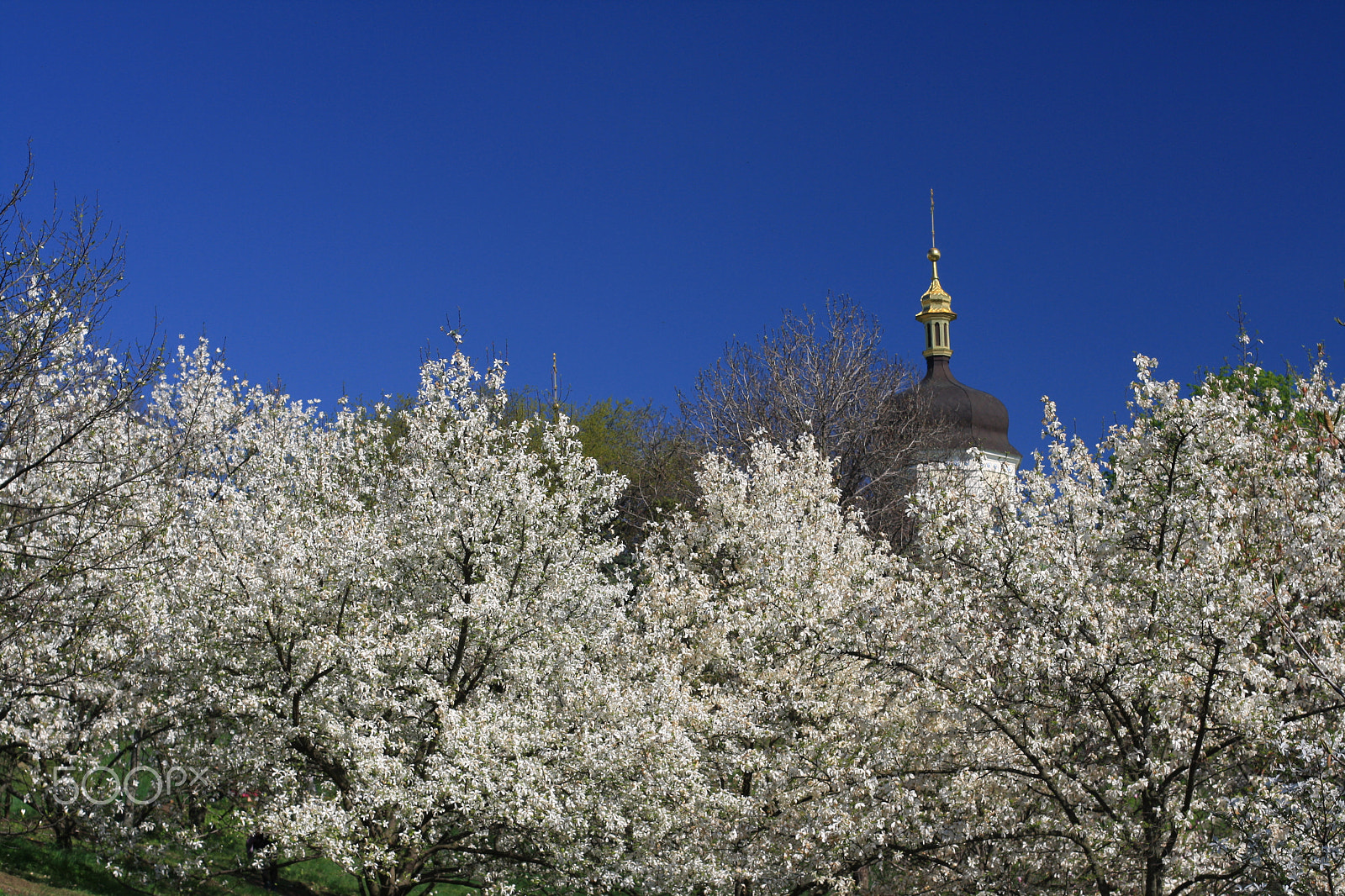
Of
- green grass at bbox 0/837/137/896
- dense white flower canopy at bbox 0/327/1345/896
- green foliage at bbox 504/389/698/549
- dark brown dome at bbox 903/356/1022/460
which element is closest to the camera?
dense white flower canopy at bbox 0/327/1345/896

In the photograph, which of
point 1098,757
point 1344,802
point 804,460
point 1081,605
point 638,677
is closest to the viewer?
point 1344,802

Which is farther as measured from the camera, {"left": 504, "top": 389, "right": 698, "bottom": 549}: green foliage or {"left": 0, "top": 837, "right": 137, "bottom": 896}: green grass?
{"left": 504, "top": 389, "right": 698, "bottom": 549}: green foliage

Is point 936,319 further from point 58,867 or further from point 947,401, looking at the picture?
point 58,867

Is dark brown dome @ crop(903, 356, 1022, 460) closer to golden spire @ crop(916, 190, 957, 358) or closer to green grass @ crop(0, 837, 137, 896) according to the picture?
golden spire @ crop(916, 190, 957, 358)

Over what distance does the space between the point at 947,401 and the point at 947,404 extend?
0.65m

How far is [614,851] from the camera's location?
12023 millimetres

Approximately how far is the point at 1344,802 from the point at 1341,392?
5.30 meters

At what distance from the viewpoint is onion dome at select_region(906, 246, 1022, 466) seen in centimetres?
3977

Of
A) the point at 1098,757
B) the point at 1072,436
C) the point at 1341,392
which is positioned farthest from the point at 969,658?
the point at 1341,392

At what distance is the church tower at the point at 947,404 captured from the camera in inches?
1519

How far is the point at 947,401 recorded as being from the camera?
5284 cm

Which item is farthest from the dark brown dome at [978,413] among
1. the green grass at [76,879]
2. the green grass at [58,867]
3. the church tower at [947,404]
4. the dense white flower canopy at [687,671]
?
the green grass at [58,867]

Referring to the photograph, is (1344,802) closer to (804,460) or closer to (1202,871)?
(1202,871)

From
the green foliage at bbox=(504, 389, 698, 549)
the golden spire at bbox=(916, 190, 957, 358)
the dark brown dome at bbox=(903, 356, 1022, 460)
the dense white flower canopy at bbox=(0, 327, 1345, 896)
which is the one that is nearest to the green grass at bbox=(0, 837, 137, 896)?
the dense white flower canopy at bbox=(0, 327, 1345, 896)
